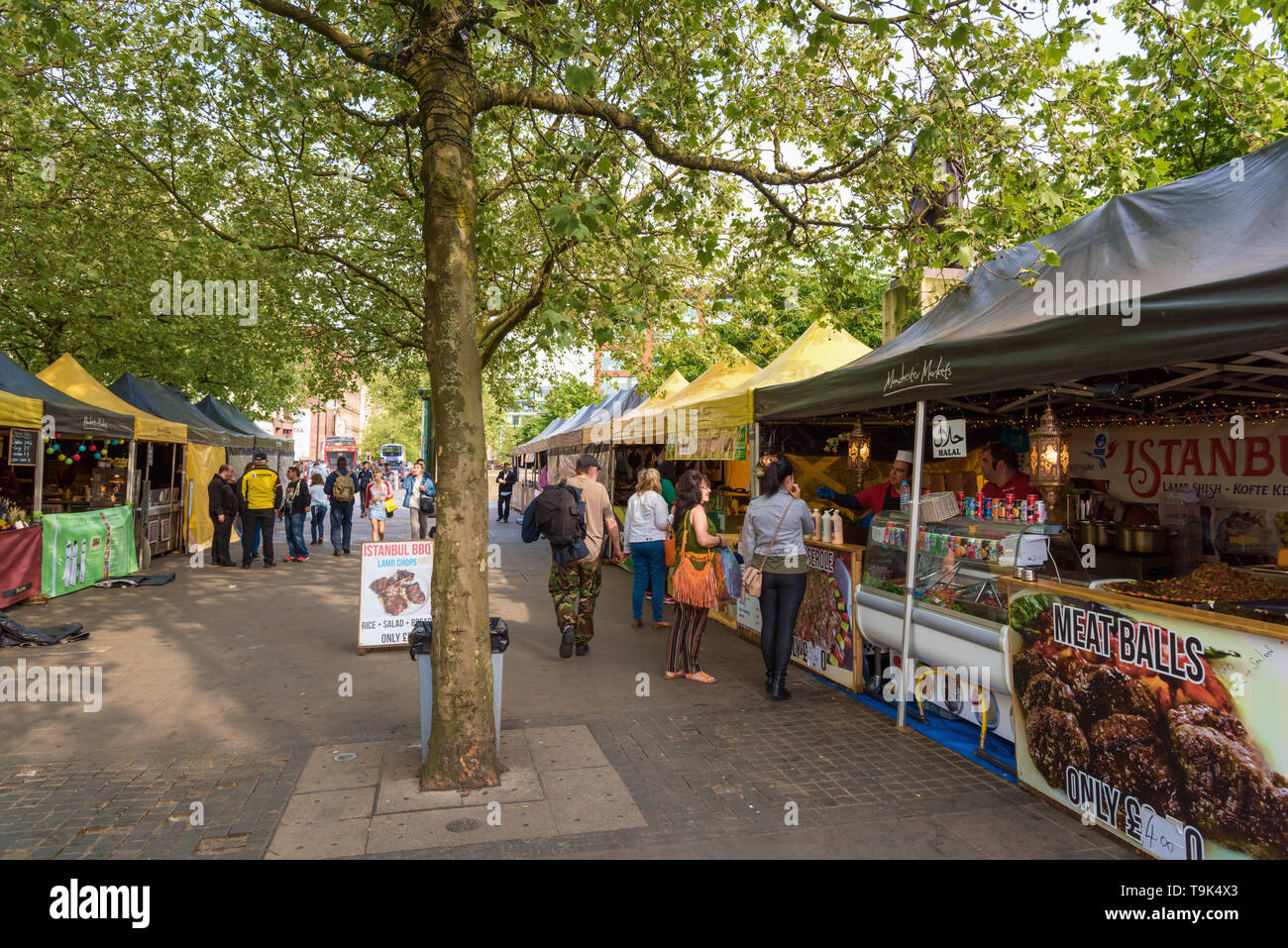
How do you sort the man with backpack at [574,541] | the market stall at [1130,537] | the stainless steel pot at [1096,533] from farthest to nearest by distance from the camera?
the man with backpack at [574,541], the stainless steel pot at [1096,533], the market stall at [1130,537]

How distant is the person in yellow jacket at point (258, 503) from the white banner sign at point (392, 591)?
7.29 metres

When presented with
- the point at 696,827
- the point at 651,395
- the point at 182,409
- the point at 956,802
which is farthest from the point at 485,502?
the point at 182,409

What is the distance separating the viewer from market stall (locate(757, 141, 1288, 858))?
3125 mm

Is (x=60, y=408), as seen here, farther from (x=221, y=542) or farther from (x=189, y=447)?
(x=189, y=447)

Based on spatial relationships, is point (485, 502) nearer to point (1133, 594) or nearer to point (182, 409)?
point (1133, 594)

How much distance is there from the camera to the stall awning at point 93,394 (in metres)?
11.9

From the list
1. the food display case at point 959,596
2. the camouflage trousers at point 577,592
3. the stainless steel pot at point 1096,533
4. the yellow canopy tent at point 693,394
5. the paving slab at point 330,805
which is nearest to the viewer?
the paving slab at point 330,805

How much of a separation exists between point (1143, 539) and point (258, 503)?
44.6 feet

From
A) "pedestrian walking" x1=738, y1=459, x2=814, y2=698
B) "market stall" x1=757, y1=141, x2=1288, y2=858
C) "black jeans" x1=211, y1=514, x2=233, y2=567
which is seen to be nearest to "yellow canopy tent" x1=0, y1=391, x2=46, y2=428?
"black jeans" x1=211, y1=514, x2=233, y2=567

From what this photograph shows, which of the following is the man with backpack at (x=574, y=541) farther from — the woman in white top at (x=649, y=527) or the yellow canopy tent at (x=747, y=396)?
the yellow canopy tent at (x=747, y=396)

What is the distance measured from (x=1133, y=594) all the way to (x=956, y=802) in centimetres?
148

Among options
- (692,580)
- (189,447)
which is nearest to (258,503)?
(189,447)

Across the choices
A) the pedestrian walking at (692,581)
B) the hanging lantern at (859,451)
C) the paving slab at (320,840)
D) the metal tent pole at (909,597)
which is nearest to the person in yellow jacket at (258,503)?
the pedestrian walking at (692,581)

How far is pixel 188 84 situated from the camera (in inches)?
330
